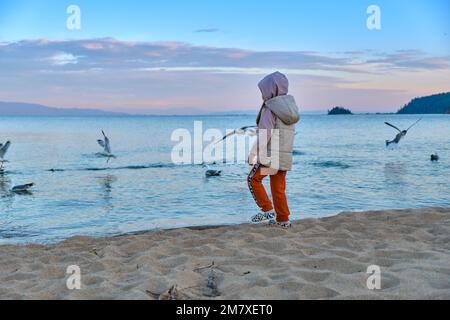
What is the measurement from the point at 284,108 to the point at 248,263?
8.33ft

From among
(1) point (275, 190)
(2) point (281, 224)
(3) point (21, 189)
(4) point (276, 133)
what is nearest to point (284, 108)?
(4) point (276, 133)

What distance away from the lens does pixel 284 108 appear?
6.51 m

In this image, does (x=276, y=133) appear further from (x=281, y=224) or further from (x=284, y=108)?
(x=281, y=224)

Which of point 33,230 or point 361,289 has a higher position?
point 361,289

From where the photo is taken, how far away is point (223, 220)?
8609 mm

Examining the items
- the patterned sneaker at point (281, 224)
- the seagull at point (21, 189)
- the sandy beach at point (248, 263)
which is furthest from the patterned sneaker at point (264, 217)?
the seagull at point (21, 189)

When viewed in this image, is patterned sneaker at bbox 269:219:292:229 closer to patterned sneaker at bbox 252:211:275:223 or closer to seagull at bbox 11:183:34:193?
patterned sneaker at bbox 252:211:275:223

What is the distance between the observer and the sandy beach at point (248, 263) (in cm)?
385

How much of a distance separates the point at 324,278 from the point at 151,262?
1.78 metres

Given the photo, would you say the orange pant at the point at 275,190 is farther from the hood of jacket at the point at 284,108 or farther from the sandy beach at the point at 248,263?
the hood of jacket at the point at 284,108

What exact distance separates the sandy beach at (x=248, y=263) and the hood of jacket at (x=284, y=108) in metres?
1.51
